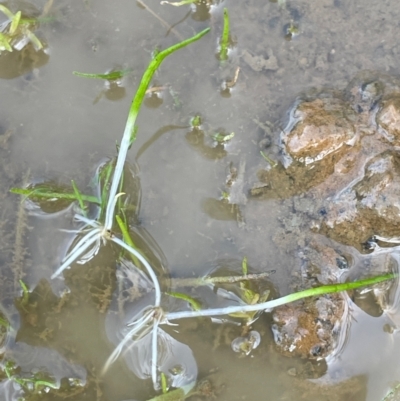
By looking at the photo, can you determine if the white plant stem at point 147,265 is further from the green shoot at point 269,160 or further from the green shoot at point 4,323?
the green shoot at point 269,160

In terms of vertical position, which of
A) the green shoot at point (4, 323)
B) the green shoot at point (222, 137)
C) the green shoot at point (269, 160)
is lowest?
the green shoot at point (4, 323)

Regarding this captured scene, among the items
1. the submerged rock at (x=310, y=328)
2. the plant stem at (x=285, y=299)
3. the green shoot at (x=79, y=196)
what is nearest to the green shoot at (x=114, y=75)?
the green shoot at (x=79, y=196)

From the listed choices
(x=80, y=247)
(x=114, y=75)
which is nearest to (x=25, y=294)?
(x=80, y=247)

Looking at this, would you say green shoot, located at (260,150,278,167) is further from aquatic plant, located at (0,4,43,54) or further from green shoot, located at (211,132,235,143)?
aquatic plant, located at (0,4,43,54)

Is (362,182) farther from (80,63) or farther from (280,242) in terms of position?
(80,63)

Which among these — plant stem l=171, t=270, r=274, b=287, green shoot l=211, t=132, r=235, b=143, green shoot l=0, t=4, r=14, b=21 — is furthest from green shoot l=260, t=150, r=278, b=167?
green shoot l=0, t=4, r=14, b=21

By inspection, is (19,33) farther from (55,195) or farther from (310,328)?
(310,328)
